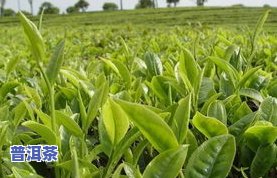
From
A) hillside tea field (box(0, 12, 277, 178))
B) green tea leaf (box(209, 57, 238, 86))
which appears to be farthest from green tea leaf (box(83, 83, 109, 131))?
green tea leaf (box(209, 57, 238, 86))

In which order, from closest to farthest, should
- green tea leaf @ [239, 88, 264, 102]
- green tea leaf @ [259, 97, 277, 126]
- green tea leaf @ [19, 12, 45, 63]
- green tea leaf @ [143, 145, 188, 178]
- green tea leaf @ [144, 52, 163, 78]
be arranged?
green tea leaf @ [143, 145, 188, 178], green tea leaf @ [19, 12, 45, 63], green tea leaf @ [259, 97, 277, 126], green tea leaf @ [239, 88, 264, 102], green tea leaf @ [144, 52, 163, 78]

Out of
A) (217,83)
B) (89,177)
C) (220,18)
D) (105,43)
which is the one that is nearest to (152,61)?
(217,83)

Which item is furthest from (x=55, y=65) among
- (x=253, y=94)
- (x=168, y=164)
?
(x=253, y=94)

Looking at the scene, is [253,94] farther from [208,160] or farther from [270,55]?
[270,55]

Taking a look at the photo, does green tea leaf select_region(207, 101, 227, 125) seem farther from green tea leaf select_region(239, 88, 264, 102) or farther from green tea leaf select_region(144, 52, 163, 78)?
green tea leaf select_region(144, 52, 163, 78)

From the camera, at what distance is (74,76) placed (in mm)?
1250

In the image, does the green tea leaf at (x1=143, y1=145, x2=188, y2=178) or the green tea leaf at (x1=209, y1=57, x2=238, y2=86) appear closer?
the green tea leaf at (x1=143, y1=145, x2=188, y2=178)

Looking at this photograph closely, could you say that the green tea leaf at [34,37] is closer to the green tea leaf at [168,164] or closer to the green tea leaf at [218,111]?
the green tea leaf at [168,164]

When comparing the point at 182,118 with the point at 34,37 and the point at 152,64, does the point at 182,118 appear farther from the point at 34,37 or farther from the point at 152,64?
the point at 152,64

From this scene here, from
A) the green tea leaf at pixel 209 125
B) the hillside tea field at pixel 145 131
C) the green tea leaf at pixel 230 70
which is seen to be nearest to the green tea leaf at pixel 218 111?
the hillside tea field at pixel 145 131

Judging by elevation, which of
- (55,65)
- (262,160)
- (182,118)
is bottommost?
(262,160)

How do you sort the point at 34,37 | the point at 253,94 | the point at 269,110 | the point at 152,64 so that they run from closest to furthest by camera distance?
1. the point at 34,37
2. the point at 269,110
3. the point at 253,94
4. the point at 152,64

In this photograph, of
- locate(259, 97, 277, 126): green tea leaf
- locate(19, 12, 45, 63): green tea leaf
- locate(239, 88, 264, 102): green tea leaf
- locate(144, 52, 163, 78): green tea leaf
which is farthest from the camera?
locate(144, 52, 163, 78): green tea leaf
